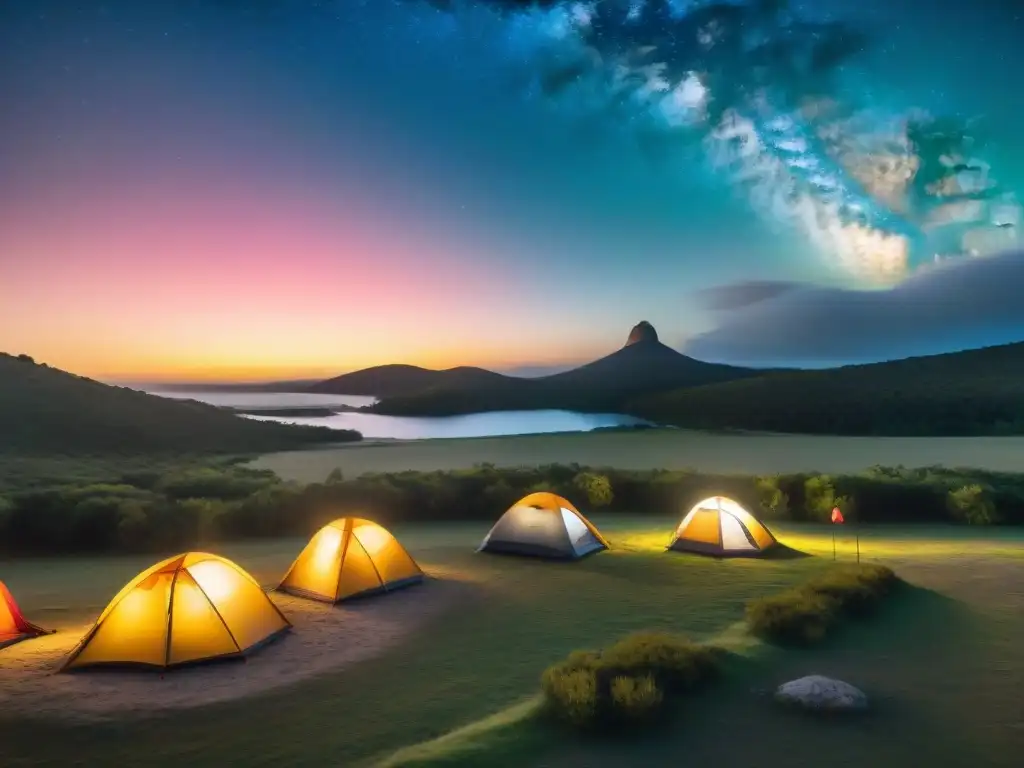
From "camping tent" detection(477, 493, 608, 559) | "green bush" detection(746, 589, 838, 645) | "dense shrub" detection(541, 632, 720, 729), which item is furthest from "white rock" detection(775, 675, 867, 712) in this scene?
"camping tent" detection(477, 493, 608, 559)

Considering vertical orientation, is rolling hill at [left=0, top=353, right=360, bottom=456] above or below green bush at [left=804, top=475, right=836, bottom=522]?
above

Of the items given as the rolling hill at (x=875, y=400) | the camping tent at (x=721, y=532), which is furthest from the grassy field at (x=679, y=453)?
the camping tent at (x=721, y=532)

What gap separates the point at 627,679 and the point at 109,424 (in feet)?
147

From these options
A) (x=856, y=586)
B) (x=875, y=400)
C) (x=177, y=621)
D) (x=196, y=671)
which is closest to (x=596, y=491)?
(x=856, y=586)

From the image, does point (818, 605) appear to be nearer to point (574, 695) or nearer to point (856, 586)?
point (856, 586)

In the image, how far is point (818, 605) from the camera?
11953 millimetres

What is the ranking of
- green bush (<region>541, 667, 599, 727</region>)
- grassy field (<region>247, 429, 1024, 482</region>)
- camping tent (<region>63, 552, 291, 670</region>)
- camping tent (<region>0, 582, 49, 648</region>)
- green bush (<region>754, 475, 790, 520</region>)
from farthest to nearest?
grassy field (<region>247, 429, 1024, 482</region>) → green bush (<region>754, 475, 790, 520</region>) → camping tent (<region>0, 582, 49, 648</region>) → camping tent (<region>63, 552, 291, 670</region>) → green bush (<region>541, 667, 599, 727</region>)

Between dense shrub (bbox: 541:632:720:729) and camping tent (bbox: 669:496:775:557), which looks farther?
camping tent (bbox: 669:496:775:557)

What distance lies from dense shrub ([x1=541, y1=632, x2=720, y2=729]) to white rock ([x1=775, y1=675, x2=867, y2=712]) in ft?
3.41

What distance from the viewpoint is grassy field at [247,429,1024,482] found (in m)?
39.6

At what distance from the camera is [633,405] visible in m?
77.4

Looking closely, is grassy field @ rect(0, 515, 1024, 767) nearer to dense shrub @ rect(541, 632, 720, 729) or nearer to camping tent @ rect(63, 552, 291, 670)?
dense shrub @ rect(541, 632, 720, 729)

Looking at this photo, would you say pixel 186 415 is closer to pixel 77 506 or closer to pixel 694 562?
pixel 77 506

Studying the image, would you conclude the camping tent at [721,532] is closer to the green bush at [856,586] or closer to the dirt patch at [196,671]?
the green bush at [856,586]
